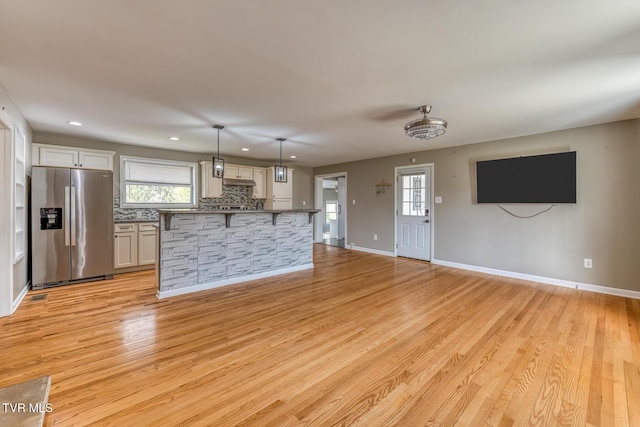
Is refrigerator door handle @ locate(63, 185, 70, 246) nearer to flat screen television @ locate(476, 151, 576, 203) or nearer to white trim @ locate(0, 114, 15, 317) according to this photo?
white trim @ locate(0, 114, 15, 317)

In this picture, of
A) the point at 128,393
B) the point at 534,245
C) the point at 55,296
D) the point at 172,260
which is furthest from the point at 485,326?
the point at 55,296

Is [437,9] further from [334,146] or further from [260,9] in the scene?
[334,146]

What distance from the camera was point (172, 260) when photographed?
370cm

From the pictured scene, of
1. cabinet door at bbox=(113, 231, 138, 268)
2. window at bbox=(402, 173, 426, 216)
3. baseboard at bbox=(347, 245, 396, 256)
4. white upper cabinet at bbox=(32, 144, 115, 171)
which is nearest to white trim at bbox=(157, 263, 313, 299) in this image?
cabinet door at bbox=(113, 231, 138, 268)

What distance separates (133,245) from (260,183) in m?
2.92

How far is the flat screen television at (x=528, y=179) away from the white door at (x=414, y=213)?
1.07m

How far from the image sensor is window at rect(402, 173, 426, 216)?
233 inches

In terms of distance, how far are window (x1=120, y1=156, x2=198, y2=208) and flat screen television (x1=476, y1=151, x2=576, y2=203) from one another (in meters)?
5.63

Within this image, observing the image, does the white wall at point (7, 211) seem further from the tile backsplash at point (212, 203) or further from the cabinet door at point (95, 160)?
the tile backsplash at point (212, 203)

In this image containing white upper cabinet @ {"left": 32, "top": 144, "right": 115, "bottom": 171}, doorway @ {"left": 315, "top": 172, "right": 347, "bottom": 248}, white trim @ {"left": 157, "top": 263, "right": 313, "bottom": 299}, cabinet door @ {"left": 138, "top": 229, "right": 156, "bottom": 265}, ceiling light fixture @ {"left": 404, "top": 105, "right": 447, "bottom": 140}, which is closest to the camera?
ceiling light fixture @ {"left": 404, "top": 105, "right": 447, "bottom": 140}

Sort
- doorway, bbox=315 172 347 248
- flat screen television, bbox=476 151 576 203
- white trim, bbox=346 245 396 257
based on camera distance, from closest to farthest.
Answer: flat screen television, bbox=476 151 576 203 < white trim, bbox=346 245 396 257 < doorway, bbox=315 172 347 248

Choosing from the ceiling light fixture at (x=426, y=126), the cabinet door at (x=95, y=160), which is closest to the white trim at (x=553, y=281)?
the ceiling light fixture at (x=426, y=126)

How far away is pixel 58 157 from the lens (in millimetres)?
4453

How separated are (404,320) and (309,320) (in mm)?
985
